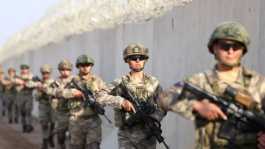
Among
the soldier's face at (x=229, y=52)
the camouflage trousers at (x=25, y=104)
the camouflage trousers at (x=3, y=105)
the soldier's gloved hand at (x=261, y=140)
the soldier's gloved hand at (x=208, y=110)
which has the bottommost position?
the camouflage trousers at (x=3, y=105)

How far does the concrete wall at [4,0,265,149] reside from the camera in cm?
653

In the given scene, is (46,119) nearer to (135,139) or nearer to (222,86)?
(135,139)

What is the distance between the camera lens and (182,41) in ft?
28.1

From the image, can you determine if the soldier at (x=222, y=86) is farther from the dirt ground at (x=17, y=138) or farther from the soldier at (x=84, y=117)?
the dirt ground at (x=17, y=138)

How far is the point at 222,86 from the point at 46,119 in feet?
28.2

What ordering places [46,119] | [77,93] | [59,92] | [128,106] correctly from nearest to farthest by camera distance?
1. [128,106]
2. [77,93]
3. [59,92]
4. [46,119]

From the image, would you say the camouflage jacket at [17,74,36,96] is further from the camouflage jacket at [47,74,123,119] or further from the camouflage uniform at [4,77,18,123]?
the camouflage jacket at [47,74,123,119]

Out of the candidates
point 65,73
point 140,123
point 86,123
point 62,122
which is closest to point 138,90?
point 140,123

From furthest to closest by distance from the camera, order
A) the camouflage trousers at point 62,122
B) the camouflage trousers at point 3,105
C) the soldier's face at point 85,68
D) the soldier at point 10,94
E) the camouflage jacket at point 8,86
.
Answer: the camouflage trousers at point 3,105
the soldier at point 10,94
the camouflage jacket at point 8,86
the camouflage trousers at point 62,122
the soldier's face at point 85,68

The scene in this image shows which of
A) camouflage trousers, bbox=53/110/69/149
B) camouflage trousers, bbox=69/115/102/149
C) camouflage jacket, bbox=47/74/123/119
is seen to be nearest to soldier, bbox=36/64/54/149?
camouflage trousers, bbox=53/110/69/149

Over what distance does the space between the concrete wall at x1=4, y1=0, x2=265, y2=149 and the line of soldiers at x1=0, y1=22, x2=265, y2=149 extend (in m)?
1.04

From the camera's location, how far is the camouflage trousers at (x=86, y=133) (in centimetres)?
811

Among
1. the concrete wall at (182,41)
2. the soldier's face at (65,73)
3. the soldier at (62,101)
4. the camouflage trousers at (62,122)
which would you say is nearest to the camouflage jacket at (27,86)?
the concrete wall at (182,41)

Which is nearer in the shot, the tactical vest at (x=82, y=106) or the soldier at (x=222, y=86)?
the soldier at (x=222, y=86)
